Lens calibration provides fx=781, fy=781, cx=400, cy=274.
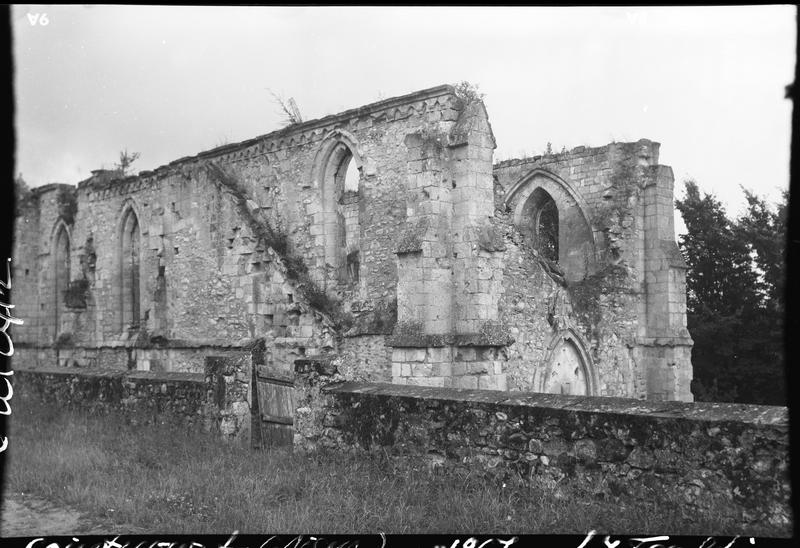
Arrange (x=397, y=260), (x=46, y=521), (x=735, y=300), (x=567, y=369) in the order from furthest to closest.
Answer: (x=735, y=300) < (x=567, y=369) < (x=397, y=260) < (x=46, y=521)

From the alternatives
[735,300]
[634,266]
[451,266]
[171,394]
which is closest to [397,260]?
[451,266]

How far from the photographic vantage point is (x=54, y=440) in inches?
380

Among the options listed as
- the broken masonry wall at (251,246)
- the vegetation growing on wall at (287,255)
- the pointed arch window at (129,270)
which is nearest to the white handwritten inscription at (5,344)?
the broken masonry wall at (251,246)

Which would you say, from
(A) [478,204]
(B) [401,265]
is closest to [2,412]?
(B) [401,265]

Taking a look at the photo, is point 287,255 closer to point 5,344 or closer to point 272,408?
point 272,408

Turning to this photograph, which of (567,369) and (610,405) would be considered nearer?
(610,405)

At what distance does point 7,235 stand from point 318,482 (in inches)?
136

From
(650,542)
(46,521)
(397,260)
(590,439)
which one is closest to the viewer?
(650,542)

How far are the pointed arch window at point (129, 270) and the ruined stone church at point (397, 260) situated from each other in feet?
0.14

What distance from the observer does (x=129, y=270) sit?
70.9 feet

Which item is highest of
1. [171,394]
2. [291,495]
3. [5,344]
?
[5,344]

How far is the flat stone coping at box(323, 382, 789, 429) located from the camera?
5070 mm

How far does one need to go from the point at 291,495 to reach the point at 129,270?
16.3 meters

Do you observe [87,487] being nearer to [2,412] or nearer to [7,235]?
[2,412]
